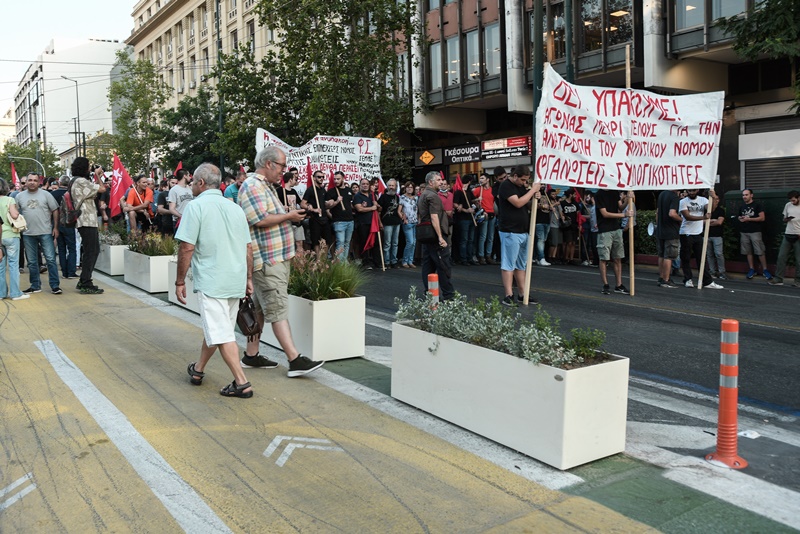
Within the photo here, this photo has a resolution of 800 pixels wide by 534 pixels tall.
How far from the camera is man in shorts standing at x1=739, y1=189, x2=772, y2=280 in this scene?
14.8 metres

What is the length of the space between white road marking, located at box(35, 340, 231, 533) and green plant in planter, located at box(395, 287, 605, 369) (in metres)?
2.02

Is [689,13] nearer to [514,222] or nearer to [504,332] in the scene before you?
[514,222]

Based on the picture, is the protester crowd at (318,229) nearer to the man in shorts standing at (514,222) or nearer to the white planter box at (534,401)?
the man in shorts standing at (514,222)

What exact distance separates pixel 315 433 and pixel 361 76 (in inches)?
727

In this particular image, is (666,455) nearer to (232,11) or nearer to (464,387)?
(464,387)

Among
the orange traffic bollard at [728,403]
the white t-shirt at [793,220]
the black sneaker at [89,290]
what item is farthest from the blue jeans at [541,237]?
the orange traffic bollard at [728,403]

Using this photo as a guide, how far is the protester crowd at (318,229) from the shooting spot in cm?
595

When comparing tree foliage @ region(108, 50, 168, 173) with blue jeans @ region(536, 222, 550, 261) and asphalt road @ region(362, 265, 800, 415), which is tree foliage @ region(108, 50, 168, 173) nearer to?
blue jeans @ region(536, 222, 550, 261)

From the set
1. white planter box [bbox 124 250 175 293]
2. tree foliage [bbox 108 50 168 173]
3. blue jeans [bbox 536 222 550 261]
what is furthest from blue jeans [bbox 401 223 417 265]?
tree foliage [bbox 108 50 168 173]

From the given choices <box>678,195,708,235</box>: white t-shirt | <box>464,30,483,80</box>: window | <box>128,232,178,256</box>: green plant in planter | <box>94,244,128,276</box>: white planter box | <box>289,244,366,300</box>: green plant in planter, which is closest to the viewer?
<box>289,244,366,300</box>: green plant in planter

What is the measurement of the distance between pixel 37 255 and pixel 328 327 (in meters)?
7.37

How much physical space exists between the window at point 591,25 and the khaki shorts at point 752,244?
9.82 metres

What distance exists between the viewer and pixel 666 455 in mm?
4664

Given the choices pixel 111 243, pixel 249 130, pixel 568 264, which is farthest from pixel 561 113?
pixel 249 130
